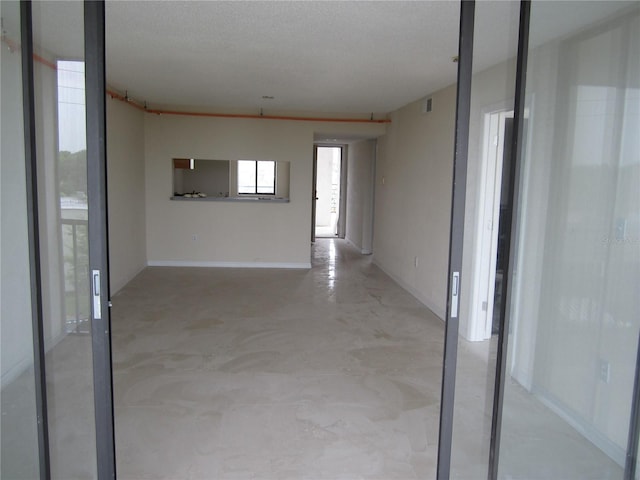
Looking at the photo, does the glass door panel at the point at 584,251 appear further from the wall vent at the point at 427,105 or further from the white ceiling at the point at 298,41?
the wall vent at the point at 427,105

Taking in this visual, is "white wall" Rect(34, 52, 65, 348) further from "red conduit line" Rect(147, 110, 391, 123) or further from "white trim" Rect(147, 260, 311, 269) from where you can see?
"white trim" Rect(147, 260, 311, 269)

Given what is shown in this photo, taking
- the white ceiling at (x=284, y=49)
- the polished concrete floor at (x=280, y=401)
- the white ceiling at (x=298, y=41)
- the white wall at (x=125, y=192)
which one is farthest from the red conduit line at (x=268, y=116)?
the polished concrete floor at (x=280, y=401)

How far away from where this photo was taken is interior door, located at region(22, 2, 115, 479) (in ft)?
5.66

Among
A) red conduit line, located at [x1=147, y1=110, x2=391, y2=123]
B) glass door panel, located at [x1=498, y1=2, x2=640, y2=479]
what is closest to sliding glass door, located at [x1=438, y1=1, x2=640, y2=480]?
glass door panel, located at [x1=498, y1=2, x2=640, y2=479]

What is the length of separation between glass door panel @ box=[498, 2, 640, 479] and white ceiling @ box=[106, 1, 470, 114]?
775 mm

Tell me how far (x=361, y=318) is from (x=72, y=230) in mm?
3427

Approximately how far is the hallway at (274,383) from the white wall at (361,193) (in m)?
2.86

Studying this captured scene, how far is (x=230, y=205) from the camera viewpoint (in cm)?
728

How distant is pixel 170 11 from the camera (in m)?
2.83

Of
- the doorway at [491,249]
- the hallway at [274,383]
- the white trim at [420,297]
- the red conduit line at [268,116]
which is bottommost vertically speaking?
the hallway at [274,383]

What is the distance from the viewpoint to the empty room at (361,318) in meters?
1.79

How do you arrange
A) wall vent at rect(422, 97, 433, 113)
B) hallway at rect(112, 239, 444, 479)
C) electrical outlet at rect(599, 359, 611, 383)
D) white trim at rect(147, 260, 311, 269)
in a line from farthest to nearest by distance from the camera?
white trim at rect(147, 260, 311, 269), wall vent at rect(422, 97, 433, 113), hallway at rect(112, 239, 444, 479), electrical outlet at rect(599, 359, 611, 383)

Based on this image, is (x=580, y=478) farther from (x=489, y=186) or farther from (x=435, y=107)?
(x=435, y=107)

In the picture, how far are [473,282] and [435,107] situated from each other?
320 cm
